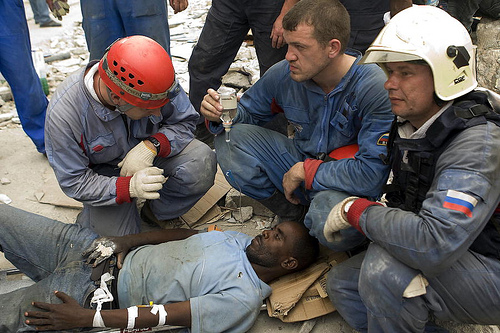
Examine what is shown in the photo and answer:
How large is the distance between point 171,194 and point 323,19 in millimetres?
1905

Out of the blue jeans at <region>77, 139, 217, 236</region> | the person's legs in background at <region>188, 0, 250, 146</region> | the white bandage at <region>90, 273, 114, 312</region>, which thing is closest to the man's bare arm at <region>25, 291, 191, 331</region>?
the white bandage at <region>90, 273, 114, 312</region>

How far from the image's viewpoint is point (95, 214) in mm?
3799

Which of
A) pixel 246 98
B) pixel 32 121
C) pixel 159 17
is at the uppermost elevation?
pixel 159 17

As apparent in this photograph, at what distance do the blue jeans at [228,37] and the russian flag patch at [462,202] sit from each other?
9.41 feet

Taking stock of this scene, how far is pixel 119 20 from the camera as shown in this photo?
4812 millimetres

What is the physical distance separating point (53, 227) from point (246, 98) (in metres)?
1.85

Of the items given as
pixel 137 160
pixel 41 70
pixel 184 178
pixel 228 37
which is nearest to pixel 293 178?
pixel 184 178

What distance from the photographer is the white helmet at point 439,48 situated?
97.4 inches

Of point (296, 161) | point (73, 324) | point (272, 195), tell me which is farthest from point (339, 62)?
point (73, 324)

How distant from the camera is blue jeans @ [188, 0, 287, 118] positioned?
181 inches

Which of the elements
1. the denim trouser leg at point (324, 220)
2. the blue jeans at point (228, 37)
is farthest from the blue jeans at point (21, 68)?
the denim trouser leg at point (324, 220)

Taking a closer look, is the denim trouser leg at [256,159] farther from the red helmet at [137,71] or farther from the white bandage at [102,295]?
the white bandage at [102,295]

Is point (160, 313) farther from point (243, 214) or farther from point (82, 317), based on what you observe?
point (243, 214)

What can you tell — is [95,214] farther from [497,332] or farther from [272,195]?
[497,332]
